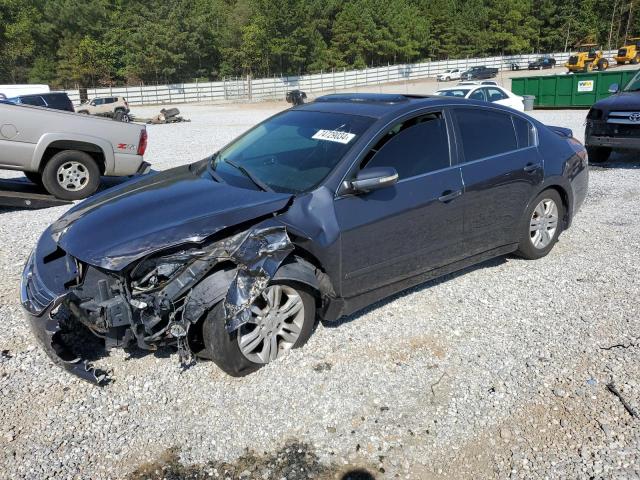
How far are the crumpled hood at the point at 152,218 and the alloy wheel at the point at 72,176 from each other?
15.2 feet

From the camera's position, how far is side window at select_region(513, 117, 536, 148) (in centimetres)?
493

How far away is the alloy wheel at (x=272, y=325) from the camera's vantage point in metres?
3.38

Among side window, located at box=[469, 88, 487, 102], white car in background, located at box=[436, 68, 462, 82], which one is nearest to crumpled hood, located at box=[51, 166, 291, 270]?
side window, located at box=[469, 88, 487, 102]

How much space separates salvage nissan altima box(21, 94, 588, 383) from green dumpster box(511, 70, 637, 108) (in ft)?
65.4

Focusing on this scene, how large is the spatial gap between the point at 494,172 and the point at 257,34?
229 feet

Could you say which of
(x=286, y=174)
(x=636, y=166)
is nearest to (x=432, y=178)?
(x=286, y=174)

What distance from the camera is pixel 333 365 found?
11.7ft

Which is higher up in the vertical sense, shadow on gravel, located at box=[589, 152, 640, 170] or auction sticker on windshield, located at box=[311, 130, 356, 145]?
auction sticker on windshield, located at box=[311, 130, 356, 145]

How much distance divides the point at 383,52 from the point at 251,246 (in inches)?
3154

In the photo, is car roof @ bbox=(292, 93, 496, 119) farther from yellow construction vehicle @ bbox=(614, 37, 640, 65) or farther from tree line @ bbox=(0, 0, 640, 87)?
tree line @ bbox=(0, 0, 640, 87)

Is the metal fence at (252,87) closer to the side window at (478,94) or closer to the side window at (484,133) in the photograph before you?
the side window at (478,94)

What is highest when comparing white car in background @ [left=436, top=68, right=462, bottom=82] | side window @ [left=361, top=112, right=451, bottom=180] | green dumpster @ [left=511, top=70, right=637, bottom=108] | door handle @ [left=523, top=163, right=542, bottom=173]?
side window @ [left=361, top=112, right=451, bottom=180]

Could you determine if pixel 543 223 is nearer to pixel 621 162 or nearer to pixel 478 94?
pixel 621 162

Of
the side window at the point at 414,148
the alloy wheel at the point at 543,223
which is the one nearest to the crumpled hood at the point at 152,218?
the side window at the point at 414,148
